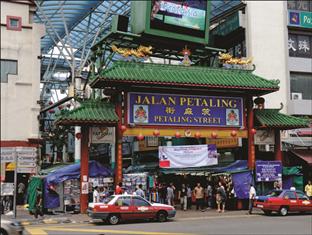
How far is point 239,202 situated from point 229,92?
686 centimetres

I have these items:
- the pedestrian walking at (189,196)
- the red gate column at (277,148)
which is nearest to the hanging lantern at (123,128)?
the pedestrian walking at (189,196)

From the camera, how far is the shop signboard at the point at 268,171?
29.5 m

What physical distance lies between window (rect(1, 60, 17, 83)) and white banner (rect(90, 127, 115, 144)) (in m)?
11.1

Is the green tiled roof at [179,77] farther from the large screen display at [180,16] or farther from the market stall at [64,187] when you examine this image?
the market stall at [64,187]

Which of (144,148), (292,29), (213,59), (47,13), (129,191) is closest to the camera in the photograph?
(129,191)

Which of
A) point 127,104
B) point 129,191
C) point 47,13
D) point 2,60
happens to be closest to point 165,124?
point 127,104

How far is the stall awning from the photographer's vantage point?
3453 centimetres

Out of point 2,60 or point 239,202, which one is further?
point 2,60

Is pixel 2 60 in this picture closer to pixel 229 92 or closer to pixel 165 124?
pixel 165 124

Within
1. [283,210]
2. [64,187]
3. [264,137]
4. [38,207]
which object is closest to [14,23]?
[64,187]

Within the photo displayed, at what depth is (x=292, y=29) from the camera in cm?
3994

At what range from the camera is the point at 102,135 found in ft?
90.0

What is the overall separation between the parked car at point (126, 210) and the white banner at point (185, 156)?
578cm


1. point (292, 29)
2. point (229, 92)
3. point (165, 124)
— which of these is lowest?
point (165, 124)
